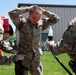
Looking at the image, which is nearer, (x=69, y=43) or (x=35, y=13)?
(x=69, y=43)

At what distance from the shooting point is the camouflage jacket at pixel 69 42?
467 cm

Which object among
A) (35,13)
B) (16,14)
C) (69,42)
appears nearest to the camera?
(69,42)

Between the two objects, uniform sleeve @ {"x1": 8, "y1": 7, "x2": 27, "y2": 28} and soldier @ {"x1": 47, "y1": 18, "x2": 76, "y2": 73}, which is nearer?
soldier @ {"x1": 47, "y1": 18, "x2": 76, "y2": 73}

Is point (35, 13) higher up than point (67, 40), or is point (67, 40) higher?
point (35, 13)

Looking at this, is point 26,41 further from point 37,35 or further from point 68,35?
point 68,35

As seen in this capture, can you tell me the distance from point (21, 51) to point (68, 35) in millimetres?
1682

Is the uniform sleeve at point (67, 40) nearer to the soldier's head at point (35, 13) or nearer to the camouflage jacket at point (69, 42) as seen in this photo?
the camouflage jacket at point (69, 42)

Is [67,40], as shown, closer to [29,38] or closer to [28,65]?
[29,38]

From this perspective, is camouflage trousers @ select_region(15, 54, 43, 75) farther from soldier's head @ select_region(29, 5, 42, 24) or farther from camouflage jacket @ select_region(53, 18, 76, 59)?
camouflage jacket @ select_region(53, 18, 76, 59)

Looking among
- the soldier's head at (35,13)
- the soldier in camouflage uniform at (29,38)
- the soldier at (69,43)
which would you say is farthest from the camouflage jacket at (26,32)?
the soldier at (69,43)

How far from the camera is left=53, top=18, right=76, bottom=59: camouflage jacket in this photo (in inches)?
184

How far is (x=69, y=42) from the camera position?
477cm

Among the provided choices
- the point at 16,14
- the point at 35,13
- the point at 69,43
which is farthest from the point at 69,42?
the point at 16,14

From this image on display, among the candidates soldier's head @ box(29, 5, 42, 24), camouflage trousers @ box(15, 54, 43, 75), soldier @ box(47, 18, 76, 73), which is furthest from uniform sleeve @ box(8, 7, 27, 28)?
soldier @ box(47, 18, 76, 73)
